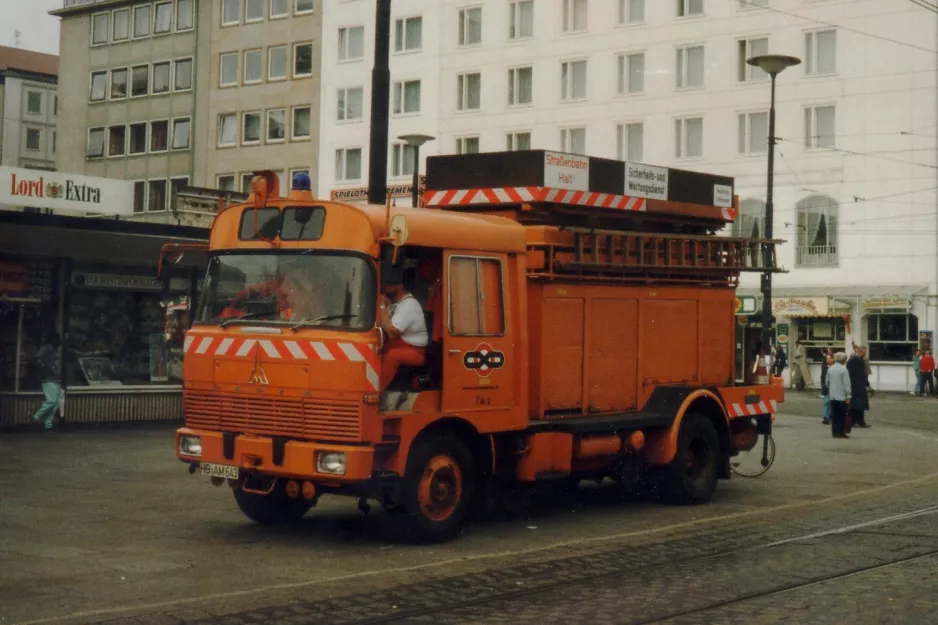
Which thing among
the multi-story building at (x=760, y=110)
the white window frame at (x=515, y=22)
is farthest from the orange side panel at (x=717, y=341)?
the white window frame at (x=515, y=22)

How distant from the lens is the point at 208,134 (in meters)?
73.1

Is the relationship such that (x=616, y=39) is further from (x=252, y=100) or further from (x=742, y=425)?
(x=742, y=425)

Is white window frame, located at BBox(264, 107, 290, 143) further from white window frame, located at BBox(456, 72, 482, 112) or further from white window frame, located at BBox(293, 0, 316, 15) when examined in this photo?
white window frame, located at BBox(456, 72, 482, 112)

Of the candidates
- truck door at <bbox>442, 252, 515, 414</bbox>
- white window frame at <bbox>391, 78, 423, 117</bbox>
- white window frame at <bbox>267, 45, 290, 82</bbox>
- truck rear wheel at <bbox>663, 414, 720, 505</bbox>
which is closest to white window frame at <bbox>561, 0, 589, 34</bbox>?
white window frame at <bbox>391, 78, 423, 117</bbox>

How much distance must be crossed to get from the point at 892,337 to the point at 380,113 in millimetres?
40996

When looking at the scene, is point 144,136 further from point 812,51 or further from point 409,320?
point 409,320

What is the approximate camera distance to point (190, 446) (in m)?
12.1

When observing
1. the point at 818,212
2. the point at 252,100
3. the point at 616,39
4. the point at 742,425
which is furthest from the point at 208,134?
the point at 742,425

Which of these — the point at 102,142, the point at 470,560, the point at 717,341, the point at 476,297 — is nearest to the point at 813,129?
the point at 717,341

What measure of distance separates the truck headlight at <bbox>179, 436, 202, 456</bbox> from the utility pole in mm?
3635

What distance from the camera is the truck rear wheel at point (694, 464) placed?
48.6 feet

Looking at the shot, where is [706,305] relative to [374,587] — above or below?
above

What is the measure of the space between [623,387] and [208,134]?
2419 inches

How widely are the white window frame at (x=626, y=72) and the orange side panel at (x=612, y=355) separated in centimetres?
4506
